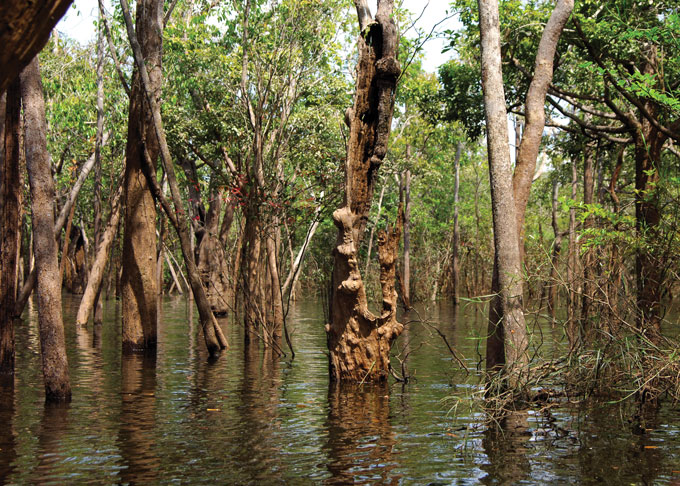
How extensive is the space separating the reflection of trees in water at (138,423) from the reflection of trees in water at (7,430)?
87 centimetres

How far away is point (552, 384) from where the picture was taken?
7434mm

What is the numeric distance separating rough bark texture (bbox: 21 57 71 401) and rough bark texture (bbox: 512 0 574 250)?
5.19m

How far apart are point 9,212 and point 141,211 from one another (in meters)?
3.96

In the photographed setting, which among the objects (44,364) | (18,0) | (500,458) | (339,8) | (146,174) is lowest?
(500,458)

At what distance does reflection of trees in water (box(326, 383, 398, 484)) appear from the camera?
5.64 m

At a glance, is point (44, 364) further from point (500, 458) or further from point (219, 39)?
point (219, 39)

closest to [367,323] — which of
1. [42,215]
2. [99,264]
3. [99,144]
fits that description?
[42,215]

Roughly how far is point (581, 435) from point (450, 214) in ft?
120

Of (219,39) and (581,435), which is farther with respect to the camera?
(219,39)

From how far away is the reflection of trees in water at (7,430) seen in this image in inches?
225

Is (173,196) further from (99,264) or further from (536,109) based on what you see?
(99,264)

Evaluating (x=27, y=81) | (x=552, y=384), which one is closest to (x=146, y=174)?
(x=27, y=81)

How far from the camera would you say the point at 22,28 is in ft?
8.24

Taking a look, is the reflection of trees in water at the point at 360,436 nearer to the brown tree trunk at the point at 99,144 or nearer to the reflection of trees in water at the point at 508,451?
the reflection of trees in water at the point at 508,451
